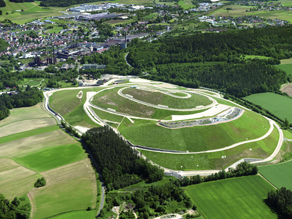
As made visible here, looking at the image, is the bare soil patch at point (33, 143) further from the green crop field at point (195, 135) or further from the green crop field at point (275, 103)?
the green crop field at point (275, 103)

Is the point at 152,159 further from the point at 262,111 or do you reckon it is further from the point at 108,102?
the point at 262,111

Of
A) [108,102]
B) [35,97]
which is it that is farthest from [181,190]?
[35,97]

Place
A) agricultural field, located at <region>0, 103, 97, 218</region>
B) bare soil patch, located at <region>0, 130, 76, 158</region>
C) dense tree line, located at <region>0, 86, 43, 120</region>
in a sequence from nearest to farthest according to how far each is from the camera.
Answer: agricultural field, located at <region>0, 103, 97, 218</region>, bare soil patch, located at <region>0, 130, 76, 158</region>, dense tree line, located at <region>0, 86, 43, 120</region>

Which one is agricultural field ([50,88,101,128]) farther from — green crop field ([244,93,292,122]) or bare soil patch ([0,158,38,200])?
green crop field ([244,93,292,122])

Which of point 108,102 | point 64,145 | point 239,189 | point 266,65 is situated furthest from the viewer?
point 266,65

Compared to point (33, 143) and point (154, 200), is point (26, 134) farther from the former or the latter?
point (154, 200)

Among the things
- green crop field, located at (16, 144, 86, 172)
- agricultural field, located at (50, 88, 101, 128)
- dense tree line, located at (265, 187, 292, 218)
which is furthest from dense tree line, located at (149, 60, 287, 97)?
green crop field, located at (16, 144, 86, 172)

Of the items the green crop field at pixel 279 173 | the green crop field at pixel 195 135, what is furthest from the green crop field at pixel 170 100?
the green crop field at pixel 279 173
